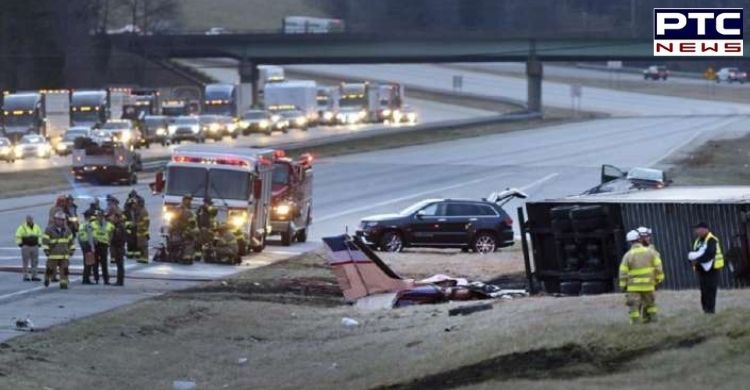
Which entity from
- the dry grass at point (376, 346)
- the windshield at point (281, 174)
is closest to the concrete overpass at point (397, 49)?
the windshield at point (281, 174)

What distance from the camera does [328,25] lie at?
444 ft

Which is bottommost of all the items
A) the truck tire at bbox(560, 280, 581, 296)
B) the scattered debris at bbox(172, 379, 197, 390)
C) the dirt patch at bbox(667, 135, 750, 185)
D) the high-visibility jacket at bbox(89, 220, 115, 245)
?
the dirt patch at bbox(667, 135, 750, 185)

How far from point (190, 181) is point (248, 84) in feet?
256

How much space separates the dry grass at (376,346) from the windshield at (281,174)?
33.0 ft

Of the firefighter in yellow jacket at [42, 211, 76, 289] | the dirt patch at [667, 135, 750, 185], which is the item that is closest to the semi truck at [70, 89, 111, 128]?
the dirt patch at [667, 135, 750, 185]

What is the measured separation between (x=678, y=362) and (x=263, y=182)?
71.6ft

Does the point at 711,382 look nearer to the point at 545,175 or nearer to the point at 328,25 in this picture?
the point at 545,175

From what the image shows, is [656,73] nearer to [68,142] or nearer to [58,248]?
[68,142]

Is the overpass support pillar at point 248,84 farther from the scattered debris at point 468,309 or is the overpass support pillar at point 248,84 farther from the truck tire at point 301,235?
the scattered debris at point 468,309

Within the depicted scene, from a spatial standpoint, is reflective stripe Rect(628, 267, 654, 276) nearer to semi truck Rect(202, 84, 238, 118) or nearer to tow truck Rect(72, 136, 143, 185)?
tow truck Rect(72, 136, 143, 185)

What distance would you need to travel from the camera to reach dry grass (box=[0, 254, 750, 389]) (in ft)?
56.3

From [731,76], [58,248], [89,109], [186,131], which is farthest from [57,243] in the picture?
[731,76]

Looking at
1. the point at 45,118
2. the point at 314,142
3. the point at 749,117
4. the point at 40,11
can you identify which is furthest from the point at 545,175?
the point at 40,11

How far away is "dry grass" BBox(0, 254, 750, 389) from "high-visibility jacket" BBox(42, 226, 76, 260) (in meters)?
2.25
